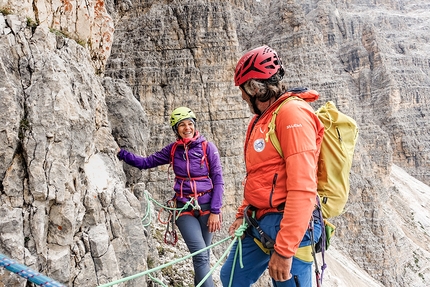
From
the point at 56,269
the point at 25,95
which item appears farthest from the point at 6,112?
the point at 56,269

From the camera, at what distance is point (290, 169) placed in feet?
8.86

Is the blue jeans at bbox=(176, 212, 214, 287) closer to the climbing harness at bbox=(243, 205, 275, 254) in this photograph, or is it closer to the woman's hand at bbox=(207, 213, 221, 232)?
the woman's hand at bbox=(207, 213, 221, 232)

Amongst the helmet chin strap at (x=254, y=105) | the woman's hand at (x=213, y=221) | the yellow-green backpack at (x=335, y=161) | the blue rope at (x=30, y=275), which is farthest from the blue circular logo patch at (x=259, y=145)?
the woman's hand at (x=213, y=221)

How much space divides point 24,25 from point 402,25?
11172cm

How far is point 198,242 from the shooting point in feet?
15.9

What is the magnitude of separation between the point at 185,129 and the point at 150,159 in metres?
0.83

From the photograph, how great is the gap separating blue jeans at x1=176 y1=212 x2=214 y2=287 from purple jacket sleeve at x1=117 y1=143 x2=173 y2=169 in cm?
101

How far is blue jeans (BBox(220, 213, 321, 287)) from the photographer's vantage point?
2.97 meters

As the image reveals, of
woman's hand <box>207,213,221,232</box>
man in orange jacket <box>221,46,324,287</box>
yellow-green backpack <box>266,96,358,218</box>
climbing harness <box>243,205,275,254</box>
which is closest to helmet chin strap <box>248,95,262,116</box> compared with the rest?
man in orange jacket <box>221,46,324,287</box>

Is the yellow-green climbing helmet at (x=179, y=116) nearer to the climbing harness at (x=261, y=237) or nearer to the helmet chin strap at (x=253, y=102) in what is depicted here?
the helmet chin strap at (x=253, y=102)

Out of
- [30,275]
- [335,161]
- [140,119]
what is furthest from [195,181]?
[30,275]

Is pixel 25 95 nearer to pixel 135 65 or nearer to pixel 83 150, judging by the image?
pixel 83 150

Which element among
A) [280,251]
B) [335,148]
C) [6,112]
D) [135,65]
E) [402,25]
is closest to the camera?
[280,251]

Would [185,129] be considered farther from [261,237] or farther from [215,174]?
[261,237]
